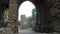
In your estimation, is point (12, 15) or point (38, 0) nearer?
point (12, 15)

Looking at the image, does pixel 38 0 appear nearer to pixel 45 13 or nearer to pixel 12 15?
pixel 45 13

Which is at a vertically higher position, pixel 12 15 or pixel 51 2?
pixel 51 2

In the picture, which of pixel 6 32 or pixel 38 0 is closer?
pixel 6 32

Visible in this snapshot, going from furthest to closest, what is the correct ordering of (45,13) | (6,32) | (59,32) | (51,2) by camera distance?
(45,13), (51,2), (59,32), (6,32)

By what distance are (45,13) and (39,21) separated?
1.16 m

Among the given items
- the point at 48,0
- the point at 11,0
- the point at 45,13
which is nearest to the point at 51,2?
the point at 48,0

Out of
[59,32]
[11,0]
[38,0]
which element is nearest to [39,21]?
[38,0]

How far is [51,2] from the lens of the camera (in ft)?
44.1


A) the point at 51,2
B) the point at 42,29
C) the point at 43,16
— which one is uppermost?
the point at 51,2

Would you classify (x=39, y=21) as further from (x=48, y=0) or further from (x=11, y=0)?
(x=11, y=0)

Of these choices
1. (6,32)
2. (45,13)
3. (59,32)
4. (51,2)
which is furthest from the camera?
(45,13)

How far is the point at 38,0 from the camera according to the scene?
50.2ft

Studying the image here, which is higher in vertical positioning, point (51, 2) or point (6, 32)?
point (51, 2)

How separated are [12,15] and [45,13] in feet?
21.1
